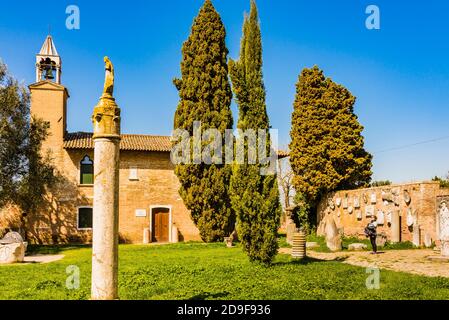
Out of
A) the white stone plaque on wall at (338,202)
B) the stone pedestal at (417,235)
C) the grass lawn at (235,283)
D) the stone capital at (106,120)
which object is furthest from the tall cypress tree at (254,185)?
the white stone plaque on wall at (338,202)

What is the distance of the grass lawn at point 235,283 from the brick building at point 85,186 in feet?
40.2

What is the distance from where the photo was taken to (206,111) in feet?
78.7

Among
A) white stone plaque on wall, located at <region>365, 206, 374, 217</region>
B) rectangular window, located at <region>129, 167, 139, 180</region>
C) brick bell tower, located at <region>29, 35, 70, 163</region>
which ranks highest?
brick bell tower, located at <region>29, 35, 70, 163</region>

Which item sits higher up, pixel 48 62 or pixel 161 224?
pixel 48 62

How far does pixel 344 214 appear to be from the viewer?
82.7 feet

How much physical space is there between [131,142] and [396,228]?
16.0 metres

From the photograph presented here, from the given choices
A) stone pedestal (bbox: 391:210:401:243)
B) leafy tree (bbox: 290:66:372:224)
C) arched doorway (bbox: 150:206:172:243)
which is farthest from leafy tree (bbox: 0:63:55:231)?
stone pedestal (bbox: 391:210:401:243)

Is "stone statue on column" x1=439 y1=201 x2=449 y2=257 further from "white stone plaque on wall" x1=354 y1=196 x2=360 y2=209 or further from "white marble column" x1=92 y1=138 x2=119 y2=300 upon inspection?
"white marble column" x1=92 y1=138 x2=119 y2=300

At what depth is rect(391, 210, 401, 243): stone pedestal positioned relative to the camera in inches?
768

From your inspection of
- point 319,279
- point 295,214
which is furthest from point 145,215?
point 319,279

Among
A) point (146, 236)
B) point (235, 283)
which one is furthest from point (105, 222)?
point (146, 236)

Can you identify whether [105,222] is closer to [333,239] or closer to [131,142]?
[333,239]

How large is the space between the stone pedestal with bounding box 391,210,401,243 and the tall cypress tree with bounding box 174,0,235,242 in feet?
27.7
